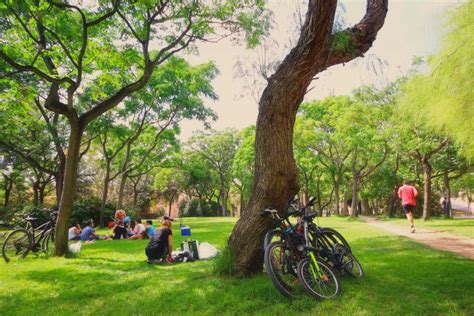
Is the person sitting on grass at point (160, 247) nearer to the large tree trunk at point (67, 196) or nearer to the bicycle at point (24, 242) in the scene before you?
the large tree trunk at point (67, 196)

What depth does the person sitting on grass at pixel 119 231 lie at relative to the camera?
14.7 m

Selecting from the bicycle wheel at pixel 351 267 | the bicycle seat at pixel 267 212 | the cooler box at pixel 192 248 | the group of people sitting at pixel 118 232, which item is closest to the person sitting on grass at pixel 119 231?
the group of people sitting at pixel 118 232

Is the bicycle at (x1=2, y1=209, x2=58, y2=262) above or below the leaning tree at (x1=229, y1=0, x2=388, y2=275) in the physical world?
below

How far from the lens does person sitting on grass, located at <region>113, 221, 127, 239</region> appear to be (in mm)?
14719

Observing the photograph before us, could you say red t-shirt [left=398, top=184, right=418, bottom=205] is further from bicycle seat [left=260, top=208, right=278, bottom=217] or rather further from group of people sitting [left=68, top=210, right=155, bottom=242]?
group of people sitting [left=68, top=210, right=155, bottom=242]

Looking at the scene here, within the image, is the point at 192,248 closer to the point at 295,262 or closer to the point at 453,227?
the point at 295,262

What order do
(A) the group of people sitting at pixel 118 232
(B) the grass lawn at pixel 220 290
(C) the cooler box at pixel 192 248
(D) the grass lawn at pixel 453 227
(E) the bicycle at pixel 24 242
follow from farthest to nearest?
(A) the group of people sitting at pixel 118 232 → (D) the grass lawn at pixel 453 227 → (E) the bicycle at pixel 24 242 → (C) the cooler box at pixel 192 248 → (B) the grass lawn at pixel 220 290

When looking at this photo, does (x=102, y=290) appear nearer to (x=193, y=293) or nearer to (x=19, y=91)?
(x=193, y=293)

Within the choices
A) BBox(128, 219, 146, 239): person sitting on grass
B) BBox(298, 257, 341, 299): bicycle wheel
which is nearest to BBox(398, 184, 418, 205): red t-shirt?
BBox(298, 257, 341, 299): bicycle wheel

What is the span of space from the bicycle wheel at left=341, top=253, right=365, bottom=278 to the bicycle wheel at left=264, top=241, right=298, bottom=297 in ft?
3.10

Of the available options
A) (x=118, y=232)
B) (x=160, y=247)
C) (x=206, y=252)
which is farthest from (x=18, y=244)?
(x=118, y=232)

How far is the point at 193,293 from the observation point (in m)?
4.98

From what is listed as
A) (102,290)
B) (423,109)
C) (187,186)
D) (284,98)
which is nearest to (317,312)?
(284,98)

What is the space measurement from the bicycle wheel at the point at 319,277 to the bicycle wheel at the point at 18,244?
26.9 feet
